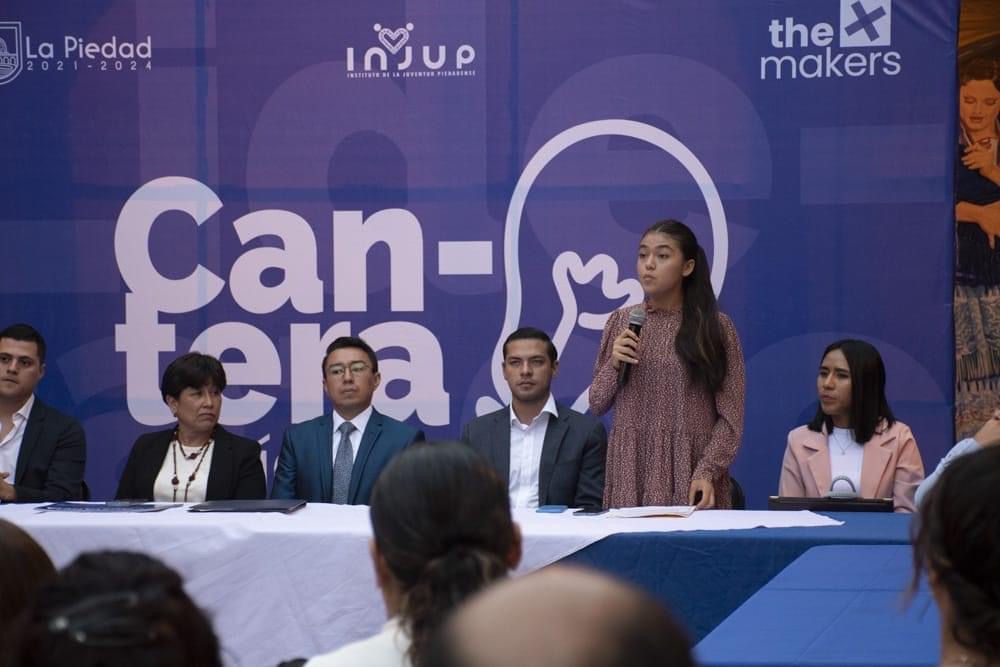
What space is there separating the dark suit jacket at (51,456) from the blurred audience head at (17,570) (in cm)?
296

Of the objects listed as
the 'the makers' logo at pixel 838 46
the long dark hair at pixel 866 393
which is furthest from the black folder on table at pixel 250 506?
the 'the makers' logo at pixel 838 46

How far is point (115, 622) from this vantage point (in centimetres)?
94

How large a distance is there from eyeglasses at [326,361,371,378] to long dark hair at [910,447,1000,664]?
3157 mm

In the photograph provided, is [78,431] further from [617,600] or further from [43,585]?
[617,600]

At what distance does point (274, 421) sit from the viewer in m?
5.34

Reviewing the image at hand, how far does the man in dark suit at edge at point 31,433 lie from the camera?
166 inches

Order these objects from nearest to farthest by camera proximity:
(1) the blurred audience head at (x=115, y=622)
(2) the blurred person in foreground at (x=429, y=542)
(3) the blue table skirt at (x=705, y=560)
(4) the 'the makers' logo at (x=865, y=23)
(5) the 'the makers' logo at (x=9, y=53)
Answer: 1. (1) the blurred audience head at (x=115, y=622)
2. (2) the blurred person in foreground at (x=429, y=542)
3. (3) the blue table skirt at (x=705, y=560)
4. (4) the 'the makers' logo at (x=865, y=23)
5. (5) the 'the makers' logo at (x=9, y=53)

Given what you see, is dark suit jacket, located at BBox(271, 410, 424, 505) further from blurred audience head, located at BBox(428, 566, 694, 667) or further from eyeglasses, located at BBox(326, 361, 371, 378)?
blurred audience head, located at BBox(428, 566, 694, 667)

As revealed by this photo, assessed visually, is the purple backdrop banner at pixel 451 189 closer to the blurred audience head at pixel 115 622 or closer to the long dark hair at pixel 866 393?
the long dark hair at pixel 866 393

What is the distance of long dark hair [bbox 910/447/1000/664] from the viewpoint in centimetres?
125

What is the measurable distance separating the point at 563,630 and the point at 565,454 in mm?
3558

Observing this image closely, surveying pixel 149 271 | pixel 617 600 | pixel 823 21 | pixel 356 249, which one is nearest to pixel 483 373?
pixel 356 249

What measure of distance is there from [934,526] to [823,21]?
161 inches

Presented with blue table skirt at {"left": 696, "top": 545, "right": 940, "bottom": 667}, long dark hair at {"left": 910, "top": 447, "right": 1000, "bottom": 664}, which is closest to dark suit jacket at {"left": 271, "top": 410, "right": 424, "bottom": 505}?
blue table skirt at {"left": 696, "top": 545, "right": 940, "bottom": 667}
